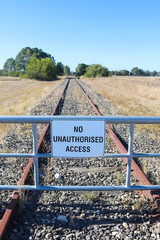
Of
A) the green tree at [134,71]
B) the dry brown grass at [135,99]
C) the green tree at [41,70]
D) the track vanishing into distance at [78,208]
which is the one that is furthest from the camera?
the green tree at [134,71]

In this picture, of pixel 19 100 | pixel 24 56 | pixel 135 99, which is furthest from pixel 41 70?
pixel 135 99

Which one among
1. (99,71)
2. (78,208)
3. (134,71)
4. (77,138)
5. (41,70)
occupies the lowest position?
(78,208)

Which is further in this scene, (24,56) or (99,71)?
(24,56)

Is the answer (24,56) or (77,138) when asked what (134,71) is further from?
(77,138)

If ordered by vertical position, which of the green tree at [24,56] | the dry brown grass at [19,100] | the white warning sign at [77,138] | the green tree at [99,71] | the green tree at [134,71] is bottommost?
the dry brown grass at [19,100]

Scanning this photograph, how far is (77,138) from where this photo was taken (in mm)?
2959

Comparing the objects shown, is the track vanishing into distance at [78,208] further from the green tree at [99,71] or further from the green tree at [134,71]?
the green tree at [134,71]

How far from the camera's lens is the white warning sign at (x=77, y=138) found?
9.46ft

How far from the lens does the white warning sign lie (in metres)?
2.88

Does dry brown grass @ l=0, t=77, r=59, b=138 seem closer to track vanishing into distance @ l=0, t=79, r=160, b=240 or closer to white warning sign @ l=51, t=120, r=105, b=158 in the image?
track vanishing into distance @ l=0, t=79, r=160, b=240

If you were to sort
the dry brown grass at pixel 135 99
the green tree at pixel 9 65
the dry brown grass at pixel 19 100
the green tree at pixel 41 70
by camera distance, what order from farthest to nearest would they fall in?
the green tree at pixel 9 65
the green tree at pixel 41 70
the dry brown grass at pixel 135 99
the dry brown grass at pixel 19 100

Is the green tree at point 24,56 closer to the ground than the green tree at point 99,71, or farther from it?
farther from it

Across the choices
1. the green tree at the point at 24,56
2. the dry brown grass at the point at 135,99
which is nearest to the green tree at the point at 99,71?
the dry brown grass at the point at 135,99

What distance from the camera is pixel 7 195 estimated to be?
351cm
